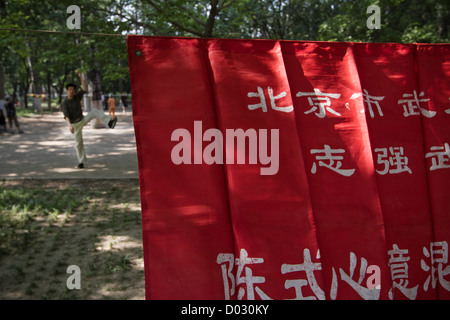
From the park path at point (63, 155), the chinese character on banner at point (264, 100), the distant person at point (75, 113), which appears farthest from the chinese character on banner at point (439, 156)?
the park path at point (63, 155)

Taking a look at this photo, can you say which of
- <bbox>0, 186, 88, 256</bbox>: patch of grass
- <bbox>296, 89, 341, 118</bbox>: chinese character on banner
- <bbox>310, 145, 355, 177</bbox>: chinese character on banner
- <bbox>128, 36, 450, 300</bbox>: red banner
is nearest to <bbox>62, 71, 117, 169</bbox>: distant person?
<bbox>0, 186, 88, 256</bbox>: patch of grass

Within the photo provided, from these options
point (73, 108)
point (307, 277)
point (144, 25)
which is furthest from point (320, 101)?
point (73, 108)

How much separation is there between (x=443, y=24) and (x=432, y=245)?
30.5ft

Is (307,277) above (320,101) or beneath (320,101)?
beneath

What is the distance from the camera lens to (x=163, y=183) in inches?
95.5

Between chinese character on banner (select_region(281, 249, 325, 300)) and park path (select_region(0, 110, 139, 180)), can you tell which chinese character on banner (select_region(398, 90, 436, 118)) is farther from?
park path (select_region(0, 110, 139, 180))

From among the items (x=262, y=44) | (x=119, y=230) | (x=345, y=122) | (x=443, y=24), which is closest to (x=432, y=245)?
(x=345, y=122)

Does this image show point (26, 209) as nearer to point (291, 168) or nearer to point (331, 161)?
point (291, 168)

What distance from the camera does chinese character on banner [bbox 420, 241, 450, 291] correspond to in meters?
2.68

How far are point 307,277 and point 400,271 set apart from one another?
0.64 metres

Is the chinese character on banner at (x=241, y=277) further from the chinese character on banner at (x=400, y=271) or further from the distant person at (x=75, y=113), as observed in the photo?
the distant person at (x=75, y=113)

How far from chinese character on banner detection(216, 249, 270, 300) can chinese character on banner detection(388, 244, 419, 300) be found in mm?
846

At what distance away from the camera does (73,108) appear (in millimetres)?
8383

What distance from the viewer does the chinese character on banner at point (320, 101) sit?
8.88 feet
